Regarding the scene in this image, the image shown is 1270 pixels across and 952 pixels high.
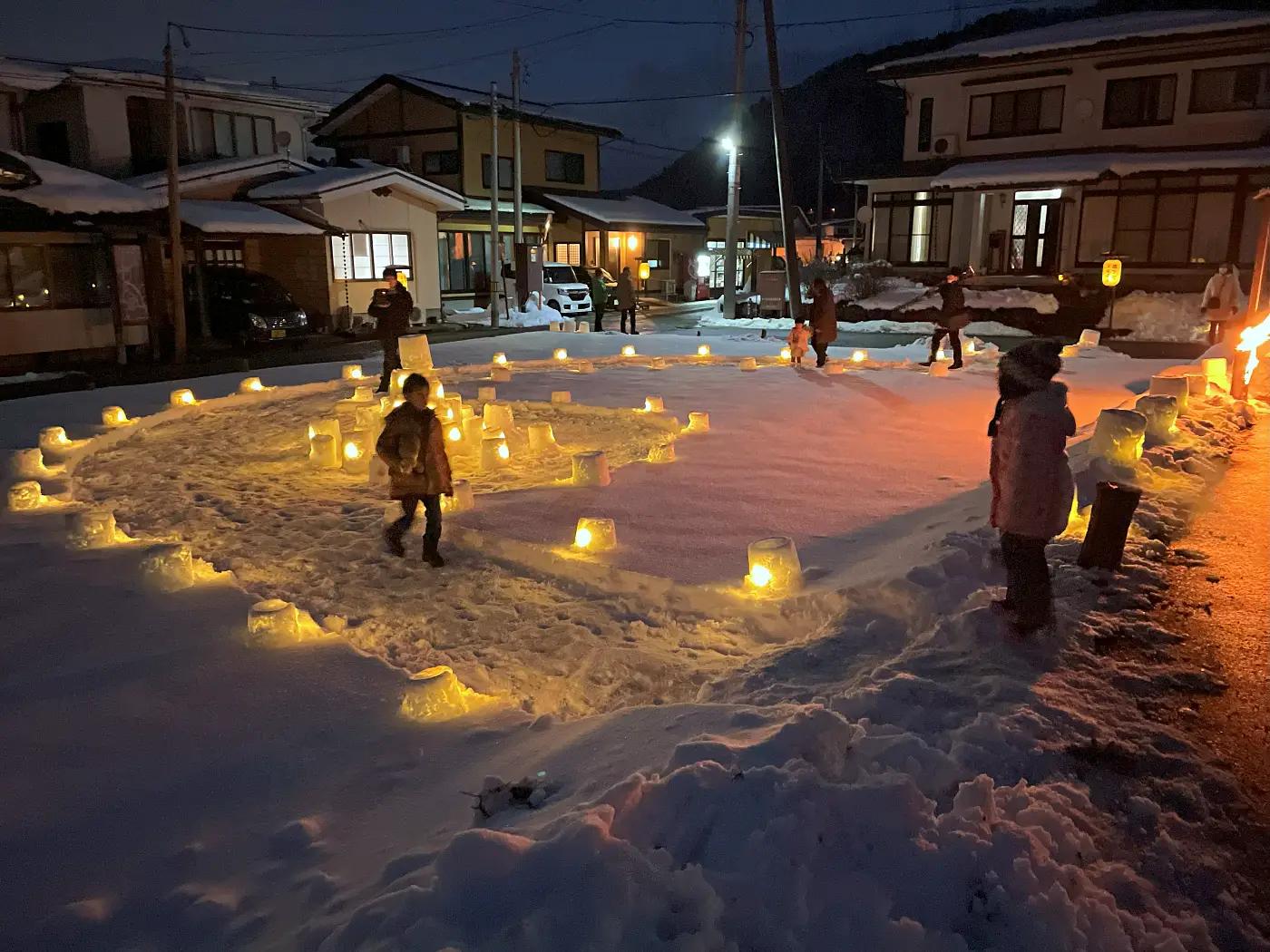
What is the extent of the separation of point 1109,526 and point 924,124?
2705 cm

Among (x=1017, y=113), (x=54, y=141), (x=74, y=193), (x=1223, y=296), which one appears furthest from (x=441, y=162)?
(x=1223, y=296)

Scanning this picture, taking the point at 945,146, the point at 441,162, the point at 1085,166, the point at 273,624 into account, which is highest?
the point at 945,146

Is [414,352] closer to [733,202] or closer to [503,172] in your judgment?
[733,202]

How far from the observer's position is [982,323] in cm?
2256

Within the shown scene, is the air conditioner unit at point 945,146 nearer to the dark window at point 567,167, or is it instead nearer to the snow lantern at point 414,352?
the dark window at point 567,167

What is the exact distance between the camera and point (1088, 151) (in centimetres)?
Result: 2523

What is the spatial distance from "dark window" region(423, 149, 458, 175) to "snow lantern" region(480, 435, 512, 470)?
24800mm

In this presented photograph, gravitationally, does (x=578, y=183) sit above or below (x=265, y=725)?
above

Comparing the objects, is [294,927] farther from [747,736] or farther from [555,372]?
[555,372]

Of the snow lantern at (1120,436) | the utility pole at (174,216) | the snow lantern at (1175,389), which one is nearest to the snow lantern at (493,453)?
the snow lantern at (1120,436)

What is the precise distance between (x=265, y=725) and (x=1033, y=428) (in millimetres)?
4036

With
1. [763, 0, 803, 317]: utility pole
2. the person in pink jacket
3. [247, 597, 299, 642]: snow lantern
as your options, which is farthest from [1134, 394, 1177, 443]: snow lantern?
[763, 0, 803, 317]: utility pole

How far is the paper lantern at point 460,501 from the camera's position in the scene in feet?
25.1

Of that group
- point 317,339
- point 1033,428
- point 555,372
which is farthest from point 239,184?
point 1033,428
